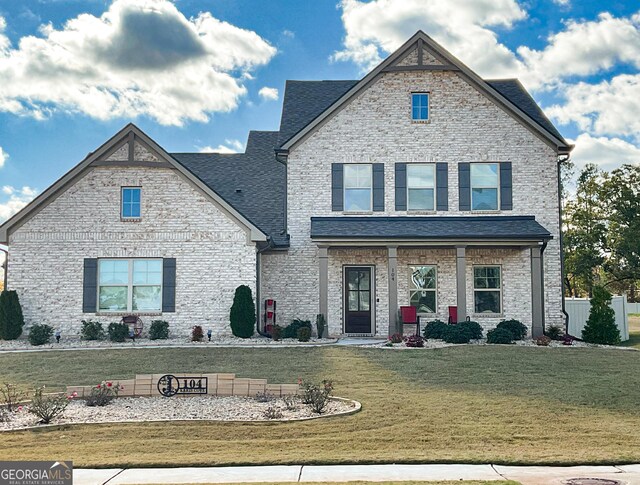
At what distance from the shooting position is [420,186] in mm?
22031

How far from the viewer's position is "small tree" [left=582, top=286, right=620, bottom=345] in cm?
2003

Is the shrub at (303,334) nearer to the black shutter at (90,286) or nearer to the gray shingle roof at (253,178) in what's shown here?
the gray shingle roof at (253,178)

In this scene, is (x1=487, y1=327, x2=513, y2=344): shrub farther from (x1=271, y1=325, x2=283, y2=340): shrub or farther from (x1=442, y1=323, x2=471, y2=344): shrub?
(x1=271, y1=325, x2=283, y2=340): shrub

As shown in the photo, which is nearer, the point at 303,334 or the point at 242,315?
the point at 303,334

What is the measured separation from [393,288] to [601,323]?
6477 millimetres

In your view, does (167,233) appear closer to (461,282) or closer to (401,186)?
(401,186)

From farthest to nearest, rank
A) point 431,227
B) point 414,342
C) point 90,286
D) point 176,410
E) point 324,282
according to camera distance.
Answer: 1. point 431,227
2. point 324,282
3. point 90,286
4. point 414,342
5. point 176,410

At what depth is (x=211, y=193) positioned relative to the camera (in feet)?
65.8

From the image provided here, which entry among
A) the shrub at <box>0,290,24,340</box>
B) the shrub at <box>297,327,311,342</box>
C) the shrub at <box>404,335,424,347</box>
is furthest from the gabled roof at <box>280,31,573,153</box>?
the shrub at <box>0,290,24,340</box>

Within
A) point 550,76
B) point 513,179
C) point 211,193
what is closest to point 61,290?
point 211,193

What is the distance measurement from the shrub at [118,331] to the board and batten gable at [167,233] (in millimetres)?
861

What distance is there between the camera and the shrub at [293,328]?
19844 millimetres

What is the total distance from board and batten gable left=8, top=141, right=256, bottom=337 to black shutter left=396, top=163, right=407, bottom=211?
525cm

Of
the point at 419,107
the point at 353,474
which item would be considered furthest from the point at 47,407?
the point at 419,107
